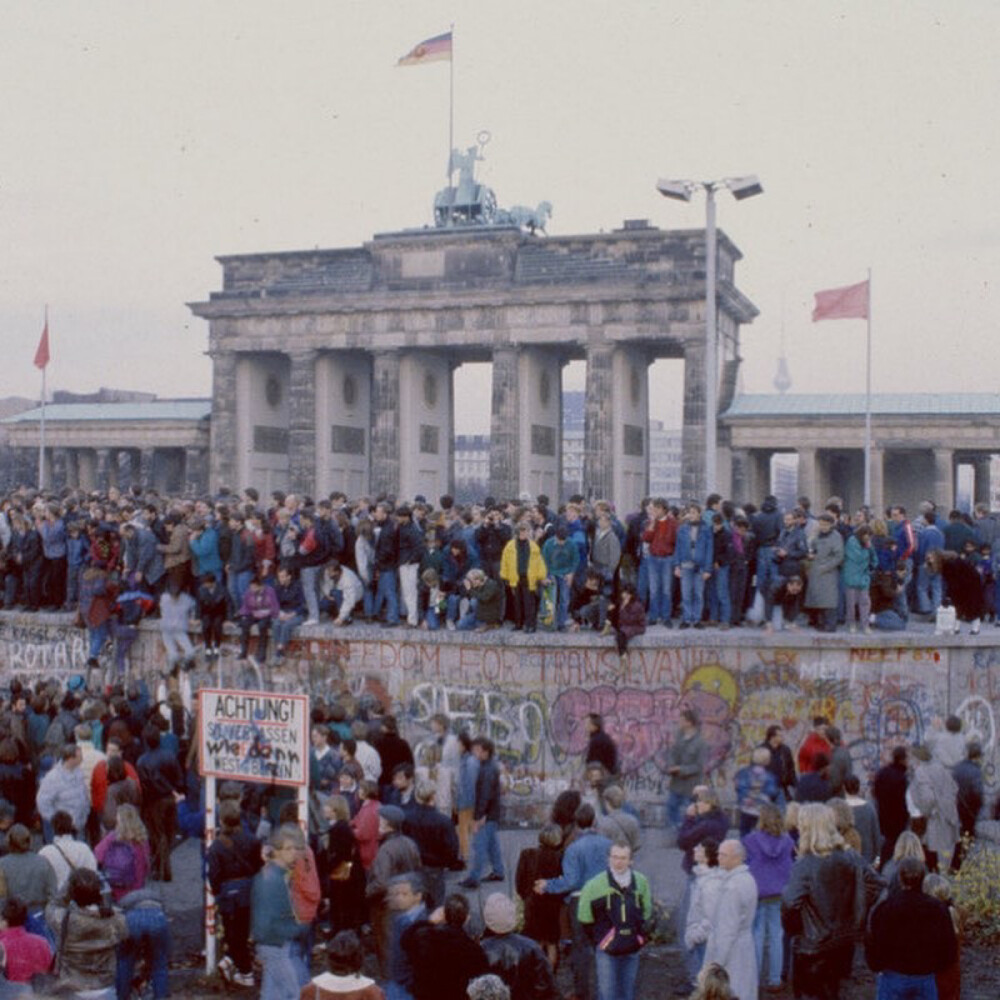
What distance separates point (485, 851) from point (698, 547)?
5.85 meters

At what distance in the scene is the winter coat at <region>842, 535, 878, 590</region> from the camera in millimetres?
18797

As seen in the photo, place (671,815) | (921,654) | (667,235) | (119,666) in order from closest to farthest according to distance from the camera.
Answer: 1. (671,815)
2. (921,654)
3. (119,666)
4. (667,235)

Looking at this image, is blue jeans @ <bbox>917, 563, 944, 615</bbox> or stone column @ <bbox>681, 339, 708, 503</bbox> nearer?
blue jeans @ <bbox>917, 563, 944, 615</bbox>

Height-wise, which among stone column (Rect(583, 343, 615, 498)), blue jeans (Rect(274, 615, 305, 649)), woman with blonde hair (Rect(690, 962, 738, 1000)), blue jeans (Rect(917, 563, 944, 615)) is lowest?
woman with blonde hair (Rect(690, 962, 738, 1000))

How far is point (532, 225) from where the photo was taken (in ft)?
161

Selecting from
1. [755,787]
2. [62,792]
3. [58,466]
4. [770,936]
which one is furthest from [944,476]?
[62,792]

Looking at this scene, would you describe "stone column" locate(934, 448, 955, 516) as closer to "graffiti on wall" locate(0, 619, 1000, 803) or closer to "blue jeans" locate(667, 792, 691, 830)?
"graffiti on wall" locate(0, 619, 1000, 803)

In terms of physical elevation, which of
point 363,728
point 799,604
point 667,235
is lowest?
point 363,728

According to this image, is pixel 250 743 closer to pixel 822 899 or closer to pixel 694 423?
pixel 822 899

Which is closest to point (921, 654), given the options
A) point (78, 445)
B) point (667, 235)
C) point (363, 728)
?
point (363, 728)

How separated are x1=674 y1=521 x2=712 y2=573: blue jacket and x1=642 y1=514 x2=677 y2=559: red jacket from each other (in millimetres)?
144

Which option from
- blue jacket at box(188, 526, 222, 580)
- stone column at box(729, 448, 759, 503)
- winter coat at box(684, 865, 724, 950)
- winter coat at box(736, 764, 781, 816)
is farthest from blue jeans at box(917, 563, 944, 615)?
stone column at box(729, 448, 759, 503)

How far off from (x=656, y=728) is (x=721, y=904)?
887cm

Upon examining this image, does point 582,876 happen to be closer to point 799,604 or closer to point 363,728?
point 363,728
